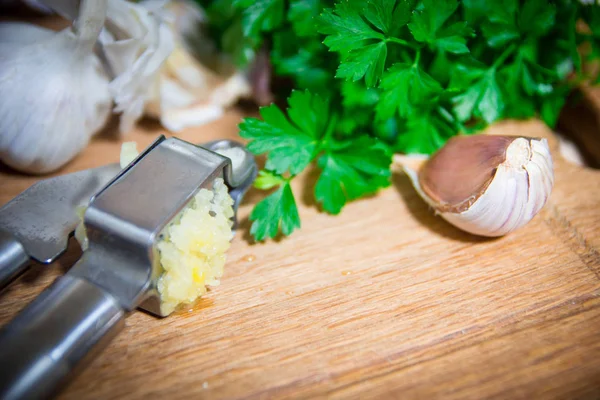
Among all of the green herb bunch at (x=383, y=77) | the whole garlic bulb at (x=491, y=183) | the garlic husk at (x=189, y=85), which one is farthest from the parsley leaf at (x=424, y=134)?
the garlic husk at (x=189, y=85)

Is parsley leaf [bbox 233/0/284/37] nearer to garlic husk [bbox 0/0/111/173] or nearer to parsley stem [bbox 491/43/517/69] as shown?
garlic husk [bbox 0/0/111/173]

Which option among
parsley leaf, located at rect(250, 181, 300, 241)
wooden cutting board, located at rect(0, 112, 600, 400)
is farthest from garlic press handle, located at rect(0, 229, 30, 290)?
parsley leaf, located at rect(250, 181, 300, 241)

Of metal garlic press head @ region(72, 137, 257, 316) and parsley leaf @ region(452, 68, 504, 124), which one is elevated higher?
metal garlic press head @ region(72, 137, 257, 316)

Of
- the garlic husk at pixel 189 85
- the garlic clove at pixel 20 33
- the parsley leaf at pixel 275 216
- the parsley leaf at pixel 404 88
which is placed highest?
the garlic clove at pixel 20 33

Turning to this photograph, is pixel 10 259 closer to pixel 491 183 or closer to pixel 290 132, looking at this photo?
pixel 290 132

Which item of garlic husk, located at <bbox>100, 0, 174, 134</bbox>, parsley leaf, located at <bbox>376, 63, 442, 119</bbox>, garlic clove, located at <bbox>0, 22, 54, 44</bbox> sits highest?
garlic clove, located at <bbox>0, 22, 54, 44</bbox>

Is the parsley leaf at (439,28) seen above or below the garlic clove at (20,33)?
below

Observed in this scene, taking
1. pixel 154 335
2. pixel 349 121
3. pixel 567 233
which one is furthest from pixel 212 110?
pixel 567 233

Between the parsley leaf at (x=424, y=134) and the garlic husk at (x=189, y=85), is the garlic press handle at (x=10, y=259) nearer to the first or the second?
the garlic husk at (x=189, y=85)
